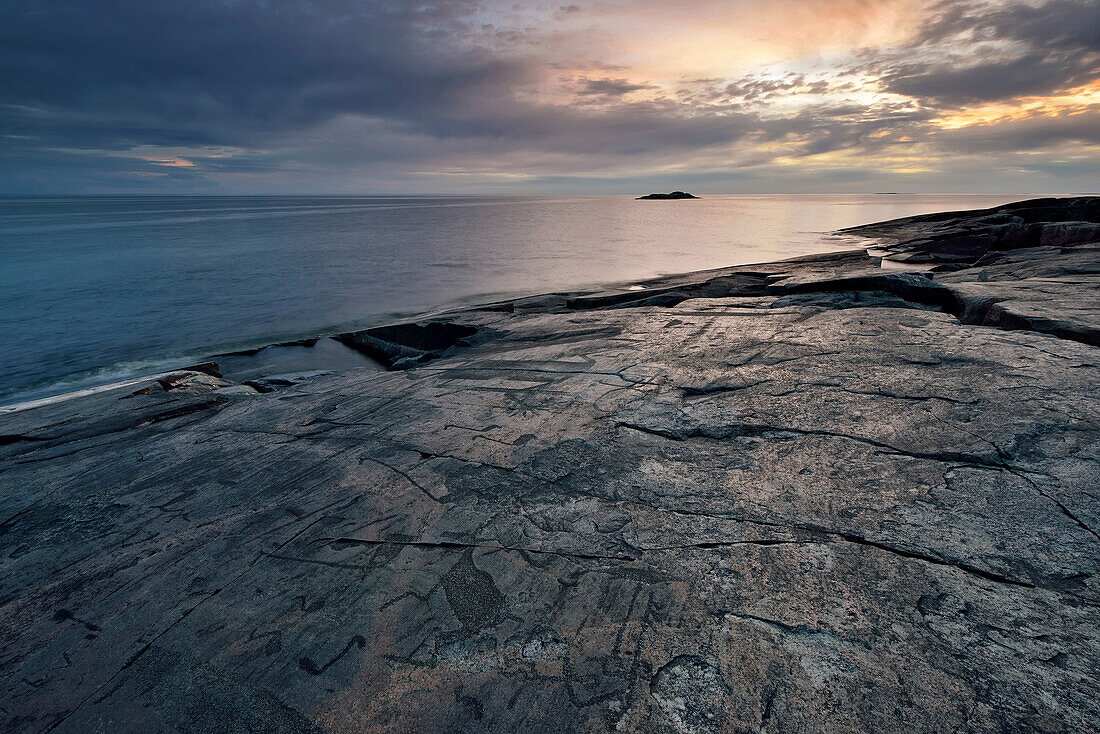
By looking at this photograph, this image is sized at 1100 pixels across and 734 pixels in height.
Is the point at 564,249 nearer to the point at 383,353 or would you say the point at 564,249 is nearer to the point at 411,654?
the point at 383,353

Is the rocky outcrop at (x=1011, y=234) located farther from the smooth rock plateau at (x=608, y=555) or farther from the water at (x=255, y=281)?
the smooth rock plateau at (x=608, y=555)

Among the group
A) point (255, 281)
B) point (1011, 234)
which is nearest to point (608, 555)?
point (1011, 234)

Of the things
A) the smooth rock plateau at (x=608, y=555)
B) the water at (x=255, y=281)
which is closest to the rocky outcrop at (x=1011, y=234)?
the water at (x=255, y=281)

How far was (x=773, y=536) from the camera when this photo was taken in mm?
2379

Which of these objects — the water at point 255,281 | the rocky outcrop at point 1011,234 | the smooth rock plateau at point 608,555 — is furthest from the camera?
the rocky outcrop at point 1011,234

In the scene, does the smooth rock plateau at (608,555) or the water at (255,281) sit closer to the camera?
the smooth rock plateau at (608,555)

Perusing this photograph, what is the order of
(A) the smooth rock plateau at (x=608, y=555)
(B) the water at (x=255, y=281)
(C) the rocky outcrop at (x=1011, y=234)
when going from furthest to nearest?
(C) the rocky outcrop at (x=1011, y=234), (B) the water at (x=255, y=281), (A) the smooth rock plateau at (x=608, y=555)

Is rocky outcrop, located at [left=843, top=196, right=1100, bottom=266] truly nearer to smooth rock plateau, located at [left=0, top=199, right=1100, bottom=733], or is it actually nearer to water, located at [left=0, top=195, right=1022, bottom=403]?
water, located at [left=0, top=195, right=1022, bottom=403]

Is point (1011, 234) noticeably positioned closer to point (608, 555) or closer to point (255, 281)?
point (608, 555)

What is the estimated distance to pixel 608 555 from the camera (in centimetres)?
239

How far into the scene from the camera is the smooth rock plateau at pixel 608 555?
5.64 feet

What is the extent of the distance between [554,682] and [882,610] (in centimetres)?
127

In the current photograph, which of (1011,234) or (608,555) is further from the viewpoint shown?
(1011,234)

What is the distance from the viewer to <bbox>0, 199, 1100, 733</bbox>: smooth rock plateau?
1720 mm
